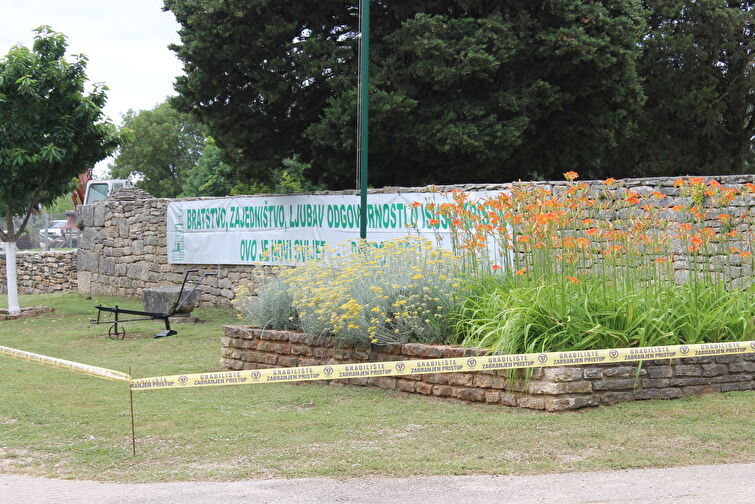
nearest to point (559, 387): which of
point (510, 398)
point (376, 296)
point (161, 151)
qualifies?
→ point (510, 398)

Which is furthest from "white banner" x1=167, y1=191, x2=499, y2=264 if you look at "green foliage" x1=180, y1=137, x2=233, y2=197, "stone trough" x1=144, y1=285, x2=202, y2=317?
"green foliage" x1=180, y1=137, x2=233, y2=197

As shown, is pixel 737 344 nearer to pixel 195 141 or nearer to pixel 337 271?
pixel 337 271

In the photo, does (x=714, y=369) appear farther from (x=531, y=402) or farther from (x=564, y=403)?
(x=531, y=402)

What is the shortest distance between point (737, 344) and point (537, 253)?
2.17 meters

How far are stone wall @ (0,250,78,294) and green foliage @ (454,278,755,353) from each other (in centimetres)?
1875

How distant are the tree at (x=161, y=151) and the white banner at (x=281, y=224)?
44.3 m

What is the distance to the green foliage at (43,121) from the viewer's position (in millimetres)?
16469

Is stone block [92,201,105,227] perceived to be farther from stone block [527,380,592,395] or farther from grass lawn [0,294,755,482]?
stone block [527,380,592,395]

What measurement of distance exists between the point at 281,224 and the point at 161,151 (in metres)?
48.7

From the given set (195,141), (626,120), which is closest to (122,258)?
(626,120)

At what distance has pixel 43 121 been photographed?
1686 cm

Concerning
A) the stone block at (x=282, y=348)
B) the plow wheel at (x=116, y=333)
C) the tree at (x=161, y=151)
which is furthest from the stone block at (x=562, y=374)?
the tree at (x=161, y=151)

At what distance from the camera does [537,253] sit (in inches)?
330

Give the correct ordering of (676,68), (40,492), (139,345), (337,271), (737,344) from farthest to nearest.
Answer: (676,68) → (139,345) → (337,271) → (737,344) → (40,492)
